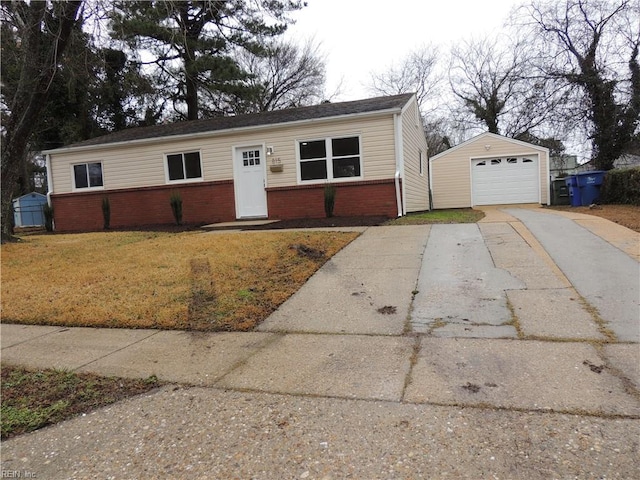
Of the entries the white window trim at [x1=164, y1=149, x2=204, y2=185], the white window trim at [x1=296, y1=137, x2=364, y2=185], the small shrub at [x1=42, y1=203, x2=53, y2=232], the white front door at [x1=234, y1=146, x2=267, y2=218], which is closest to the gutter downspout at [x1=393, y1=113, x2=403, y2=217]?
the white window trim at [x1=296, y1=137, x2=364, y2=185]

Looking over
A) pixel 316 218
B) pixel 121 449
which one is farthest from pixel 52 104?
pixel 121 449

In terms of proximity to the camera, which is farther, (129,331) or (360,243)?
(360,243)

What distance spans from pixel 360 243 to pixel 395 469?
6573 millimetres

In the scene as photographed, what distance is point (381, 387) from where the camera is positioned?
3.15 meters

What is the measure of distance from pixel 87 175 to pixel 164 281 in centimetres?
1271

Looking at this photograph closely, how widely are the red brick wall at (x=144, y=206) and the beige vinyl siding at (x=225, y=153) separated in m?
0.31

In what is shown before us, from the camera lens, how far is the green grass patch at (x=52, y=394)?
120 inches

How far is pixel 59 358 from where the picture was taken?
13.7 feet

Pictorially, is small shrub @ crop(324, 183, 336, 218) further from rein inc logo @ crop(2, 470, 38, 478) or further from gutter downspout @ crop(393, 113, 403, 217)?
rein inc logo @ crop(2, 470, 38, 478)

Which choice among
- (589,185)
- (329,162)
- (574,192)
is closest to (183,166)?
(329,162)

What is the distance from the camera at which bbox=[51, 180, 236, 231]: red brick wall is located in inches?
590

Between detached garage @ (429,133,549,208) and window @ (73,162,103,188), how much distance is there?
45.7ft

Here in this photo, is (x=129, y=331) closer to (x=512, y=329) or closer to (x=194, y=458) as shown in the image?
(x=194, y=458)

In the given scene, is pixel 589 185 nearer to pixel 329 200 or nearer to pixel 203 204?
pixel 329 200
